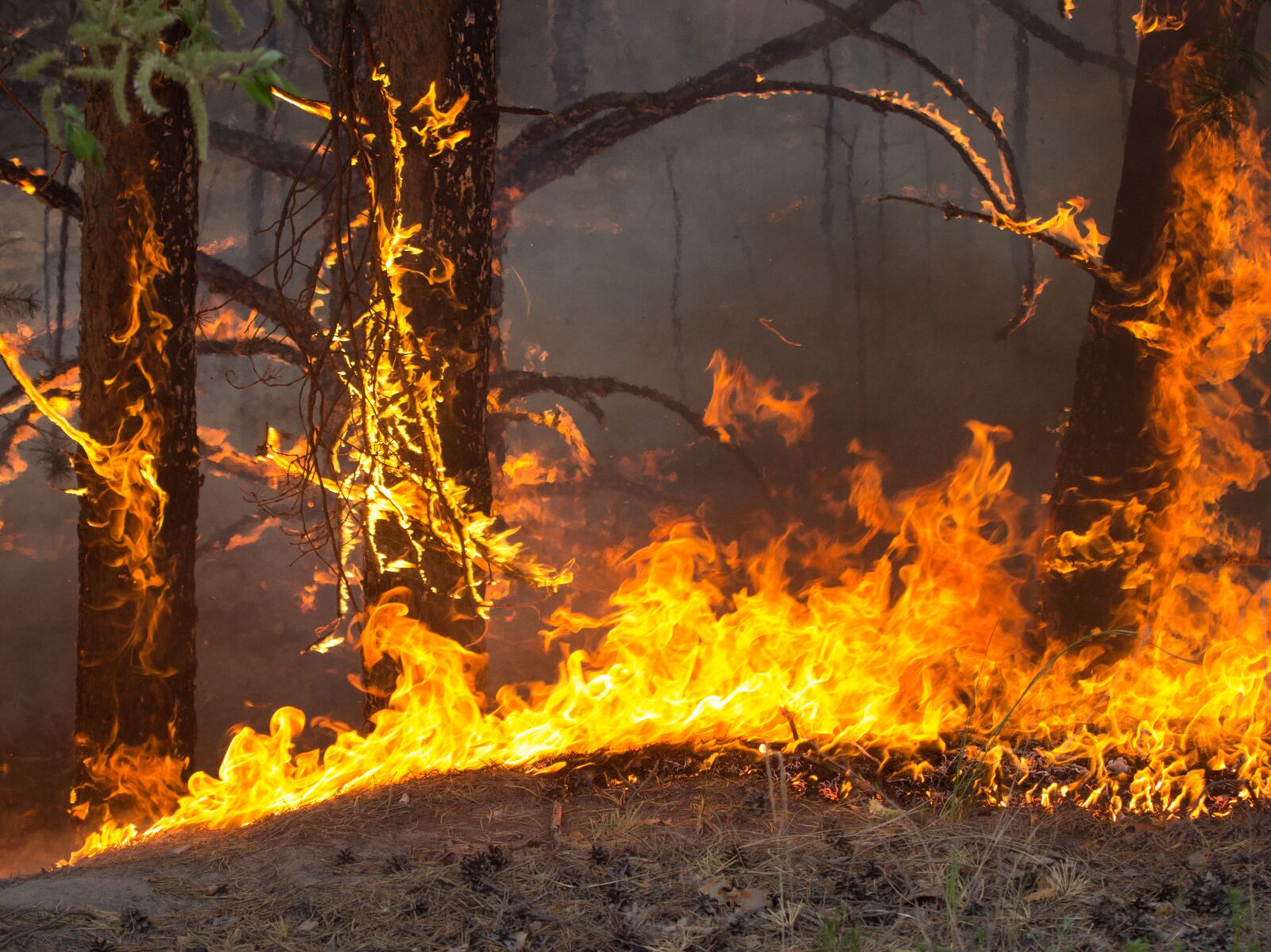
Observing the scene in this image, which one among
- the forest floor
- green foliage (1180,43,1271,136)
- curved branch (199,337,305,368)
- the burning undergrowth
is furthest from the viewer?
curved branch (199,337,305,368)

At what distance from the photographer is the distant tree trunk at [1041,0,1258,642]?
5.45 metres

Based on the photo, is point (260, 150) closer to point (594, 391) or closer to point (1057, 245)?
point (594, 391)

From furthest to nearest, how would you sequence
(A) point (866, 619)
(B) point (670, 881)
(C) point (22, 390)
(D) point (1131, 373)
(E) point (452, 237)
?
A: 1. (C) point (22, 390)
2. (D) point (1131, 373)
3. (E) point (452, 237)
4. (A) point (866, 619)
5. (B) point (670, 881)

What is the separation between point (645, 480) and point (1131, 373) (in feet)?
10.1

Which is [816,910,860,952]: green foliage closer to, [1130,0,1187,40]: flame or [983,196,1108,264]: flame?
[983,196,1108,264]: flame

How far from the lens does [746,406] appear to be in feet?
23.0

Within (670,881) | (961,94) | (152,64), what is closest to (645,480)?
(961,94)

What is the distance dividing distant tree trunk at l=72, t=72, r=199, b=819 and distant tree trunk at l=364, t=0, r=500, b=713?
3.18 ft

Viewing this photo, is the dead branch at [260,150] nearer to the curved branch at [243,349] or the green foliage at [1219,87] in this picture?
the curved branch at [243,349]

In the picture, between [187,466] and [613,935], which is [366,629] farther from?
[613,935]

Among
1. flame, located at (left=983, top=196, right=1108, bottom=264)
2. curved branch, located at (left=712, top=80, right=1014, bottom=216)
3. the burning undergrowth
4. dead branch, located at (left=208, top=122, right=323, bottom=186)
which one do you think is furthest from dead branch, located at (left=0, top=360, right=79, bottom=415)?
flame, located at (left=983, top=196, right=1108, bottom=264)

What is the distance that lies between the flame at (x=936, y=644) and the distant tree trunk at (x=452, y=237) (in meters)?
0.13

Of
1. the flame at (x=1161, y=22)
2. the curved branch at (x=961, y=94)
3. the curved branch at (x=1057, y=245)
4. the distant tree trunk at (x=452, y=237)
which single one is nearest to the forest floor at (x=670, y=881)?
the distant tree trunk at (x=452, y=237)

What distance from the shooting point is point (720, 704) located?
4043 mm
